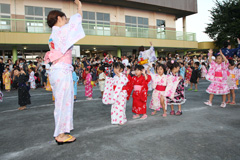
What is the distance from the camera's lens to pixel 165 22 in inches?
962

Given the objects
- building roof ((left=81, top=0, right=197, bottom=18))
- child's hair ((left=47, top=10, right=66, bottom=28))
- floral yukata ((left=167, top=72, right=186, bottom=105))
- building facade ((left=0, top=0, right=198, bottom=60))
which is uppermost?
building roof ((left=81, top=0, right=197, bottom=18))

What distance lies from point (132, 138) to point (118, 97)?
123 centimetres

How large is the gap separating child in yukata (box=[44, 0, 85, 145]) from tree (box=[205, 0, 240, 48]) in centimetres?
2846

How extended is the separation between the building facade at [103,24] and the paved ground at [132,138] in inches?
478

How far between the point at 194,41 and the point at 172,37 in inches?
154

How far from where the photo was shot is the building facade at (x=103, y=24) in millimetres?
14812

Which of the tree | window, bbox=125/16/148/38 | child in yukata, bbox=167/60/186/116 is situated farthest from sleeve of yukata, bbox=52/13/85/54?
the tree

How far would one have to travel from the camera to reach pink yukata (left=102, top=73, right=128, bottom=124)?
395 centimetres

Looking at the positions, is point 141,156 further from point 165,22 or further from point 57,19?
point 165,22

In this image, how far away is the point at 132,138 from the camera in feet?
10.1

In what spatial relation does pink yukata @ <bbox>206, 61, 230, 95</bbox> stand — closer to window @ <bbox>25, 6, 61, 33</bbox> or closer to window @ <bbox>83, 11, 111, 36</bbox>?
window @ <bbox>83, 11, 111, 36</bbox>

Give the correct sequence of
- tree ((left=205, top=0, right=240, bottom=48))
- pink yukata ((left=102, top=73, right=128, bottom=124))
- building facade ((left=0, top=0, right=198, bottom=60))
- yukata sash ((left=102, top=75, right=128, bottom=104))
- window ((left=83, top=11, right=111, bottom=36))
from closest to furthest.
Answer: pink yukata ((left=102, top=73, right=128, bottom=124)), yukata sash ((left=102, top=75, right=128, bottom=104)), building facade ((left=0, top=0, right=198, bottom=60)), window ((left=83, top=11, right=111, bottom=36)), tree ((left=205, top=0, right=240, bottom=48))

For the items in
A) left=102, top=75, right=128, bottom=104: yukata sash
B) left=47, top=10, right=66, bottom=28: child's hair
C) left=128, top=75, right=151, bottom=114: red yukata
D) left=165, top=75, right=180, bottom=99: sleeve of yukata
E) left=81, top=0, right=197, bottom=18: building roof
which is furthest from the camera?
left=81, top=0, right=197, bottom=18: building roof

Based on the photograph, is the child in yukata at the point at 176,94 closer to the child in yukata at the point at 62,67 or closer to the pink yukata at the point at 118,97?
the pink yukata at the point at 118,97
